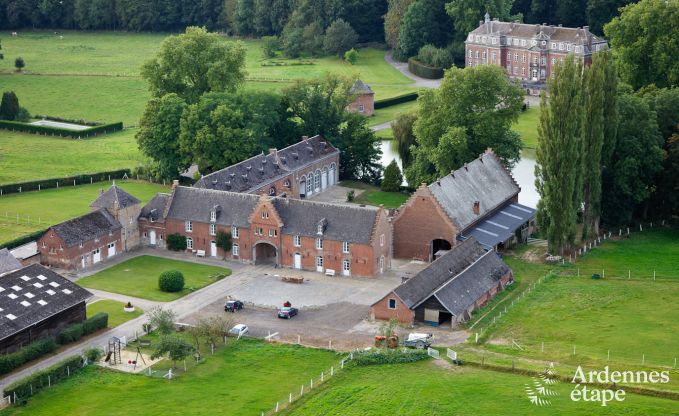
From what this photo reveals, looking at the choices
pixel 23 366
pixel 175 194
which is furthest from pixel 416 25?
pixel 23 366

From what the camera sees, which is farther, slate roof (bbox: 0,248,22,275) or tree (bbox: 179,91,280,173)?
tree (bbox: 179,91,280,173)

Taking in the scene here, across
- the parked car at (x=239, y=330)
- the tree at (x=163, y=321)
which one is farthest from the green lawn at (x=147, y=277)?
the parked car at (x=239, y=330)

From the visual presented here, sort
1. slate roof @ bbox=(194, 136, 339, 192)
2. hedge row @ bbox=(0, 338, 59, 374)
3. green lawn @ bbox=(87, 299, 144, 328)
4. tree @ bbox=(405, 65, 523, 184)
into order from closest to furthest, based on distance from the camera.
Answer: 1. hedge row @ bbox=(0, 338, 59, 374)
2. green lawn @ bbox=(87, 299, 144, 328)
3. slate roof @ bbox=(194, 136, 339, 192)
4. tree @ bbox=(405, 65, 523, 184)

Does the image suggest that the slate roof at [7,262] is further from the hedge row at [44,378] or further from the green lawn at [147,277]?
the hedge row at [44,378]

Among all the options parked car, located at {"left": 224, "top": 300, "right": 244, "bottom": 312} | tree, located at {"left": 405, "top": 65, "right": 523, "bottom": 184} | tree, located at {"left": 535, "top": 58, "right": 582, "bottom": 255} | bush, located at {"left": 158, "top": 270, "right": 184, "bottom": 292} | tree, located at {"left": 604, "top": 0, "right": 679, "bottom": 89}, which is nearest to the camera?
parked car, located at {"left": 224, "top": 300, "right": 244, "bottom": 312}

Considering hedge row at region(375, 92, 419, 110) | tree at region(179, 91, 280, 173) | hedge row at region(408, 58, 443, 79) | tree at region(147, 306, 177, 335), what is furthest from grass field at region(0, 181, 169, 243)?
hedge row at region(408, 58, 443, 79)

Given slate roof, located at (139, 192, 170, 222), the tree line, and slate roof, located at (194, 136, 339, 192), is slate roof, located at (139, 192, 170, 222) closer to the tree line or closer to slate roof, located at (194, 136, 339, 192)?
slate roof, located at (194, 136, 339, 192)
